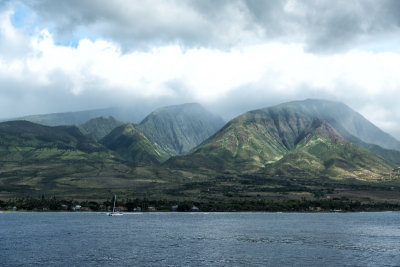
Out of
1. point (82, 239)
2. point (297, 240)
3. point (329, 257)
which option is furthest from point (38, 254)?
point (297, 240)

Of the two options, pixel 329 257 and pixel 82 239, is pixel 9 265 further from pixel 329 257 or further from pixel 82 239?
pixel 329 257

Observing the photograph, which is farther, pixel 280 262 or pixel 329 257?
pixel 329 257

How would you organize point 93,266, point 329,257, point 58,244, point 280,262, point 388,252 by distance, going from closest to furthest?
point 93,266 → point 280,262 → point 329,257 → point 388,252 → point 58,244

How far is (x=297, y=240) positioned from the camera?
187 meters

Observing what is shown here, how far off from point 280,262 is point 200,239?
66.4 meters

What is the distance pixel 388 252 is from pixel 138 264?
85534 millimetres

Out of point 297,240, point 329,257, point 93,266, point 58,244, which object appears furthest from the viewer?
point 297,240

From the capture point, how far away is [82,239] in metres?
188

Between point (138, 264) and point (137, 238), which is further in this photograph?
point (137, 238)

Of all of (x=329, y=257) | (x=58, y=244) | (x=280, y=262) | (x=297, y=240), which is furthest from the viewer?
(x=297, y=240)

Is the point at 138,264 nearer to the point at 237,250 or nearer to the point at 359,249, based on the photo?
the point at 237,250

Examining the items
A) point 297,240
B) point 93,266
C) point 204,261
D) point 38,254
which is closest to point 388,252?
point 297,240

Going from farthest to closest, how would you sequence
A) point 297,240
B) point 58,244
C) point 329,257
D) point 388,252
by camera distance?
point 297,240 → point 58,244 → point 388,252 → point 329,257

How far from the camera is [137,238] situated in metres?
193
